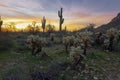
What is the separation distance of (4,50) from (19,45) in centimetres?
254

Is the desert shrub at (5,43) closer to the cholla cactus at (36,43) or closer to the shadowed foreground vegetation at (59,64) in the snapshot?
the shadowed foreground vegetation at (59,64)

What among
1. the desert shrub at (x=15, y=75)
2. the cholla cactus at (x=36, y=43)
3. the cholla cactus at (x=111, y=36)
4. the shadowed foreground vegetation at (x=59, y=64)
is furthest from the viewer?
the cholla cactus at (x=111, y=36)

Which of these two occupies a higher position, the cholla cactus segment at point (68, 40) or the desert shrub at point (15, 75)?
the cholla cactus segment at point (68, 40)

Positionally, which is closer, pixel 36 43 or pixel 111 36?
pixel 36 43

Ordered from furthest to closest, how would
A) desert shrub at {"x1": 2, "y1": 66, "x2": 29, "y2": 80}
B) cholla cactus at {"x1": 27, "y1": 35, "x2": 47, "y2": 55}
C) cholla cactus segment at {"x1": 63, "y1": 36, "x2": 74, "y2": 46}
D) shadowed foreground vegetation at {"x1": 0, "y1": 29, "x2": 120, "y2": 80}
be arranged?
cholla cactus segment at {"x1": 63, "y1": 36, "x2": 74, "y2": 46} → cholla cactus at {"x1": 27, "y1": 35, "x2": 47, "y2": 55} → shadowed foreground vegetation at {"x1": 0, "y1": 29, "x2": 120, "y2": 80} → desert shrub at {"x1": 2, "y1": 66, "x2": 29, "y2": 80}

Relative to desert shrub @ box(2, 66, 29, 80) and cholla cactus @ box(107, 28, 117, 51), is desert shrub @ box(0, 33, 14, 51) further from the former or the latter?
cholla cactus @ box(107, 28, 117, 51)

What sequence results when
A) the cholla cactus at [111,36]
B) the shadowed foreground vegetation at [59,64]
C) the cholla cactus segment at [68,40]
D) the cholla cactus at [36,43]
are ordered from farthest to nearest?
the cholla cactus at [111,36], the cholla cactus segment at [68,40], the cholla cactus at [36,43], the shadowed foreground vegetation at [59,64]

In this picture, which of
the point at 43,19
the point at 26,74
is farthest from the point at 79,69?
the point at 43,19

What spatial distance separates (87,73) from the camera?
50.9 feet

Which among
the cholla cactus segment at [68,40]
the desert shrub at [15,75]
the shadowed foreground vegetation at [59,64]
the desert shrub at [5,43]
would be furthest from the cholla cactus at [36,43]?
the desert shrub at [15,75]

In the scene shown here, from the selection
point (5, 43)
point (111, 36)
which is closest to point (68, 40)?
point (111, 36)

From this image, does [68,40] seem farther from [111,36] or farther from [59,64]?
[59,64]

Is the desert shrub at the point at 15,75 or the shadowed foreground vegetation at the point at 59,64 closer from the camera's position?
the desert shrub at the point at 15,75

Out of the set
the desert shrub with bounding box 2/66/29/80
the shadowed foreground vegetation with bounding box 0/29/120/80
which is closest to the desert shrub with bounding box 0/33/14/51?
the shadowed foreground vegetation with bounding box 0/29/120/80
